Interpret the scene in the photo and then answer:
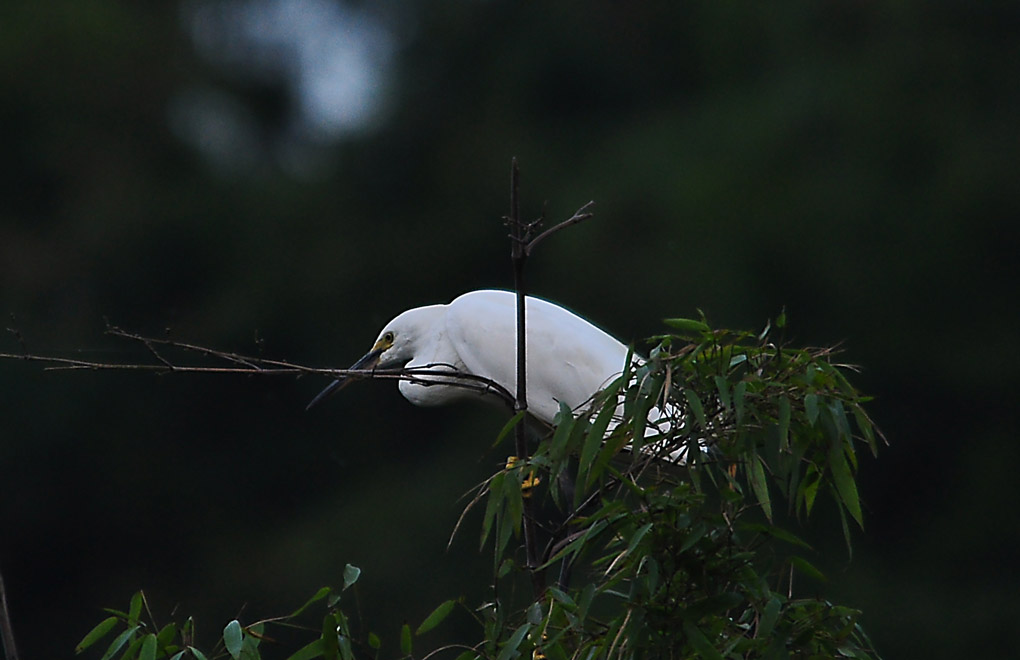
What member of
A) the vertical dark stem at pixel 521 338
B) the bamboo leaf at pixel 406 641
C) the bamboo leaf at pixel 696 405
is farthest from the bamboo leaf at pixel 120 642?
the bamboo leaf at pixel 696 405

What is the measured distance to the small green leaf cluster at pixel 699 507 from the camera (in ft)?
4.23

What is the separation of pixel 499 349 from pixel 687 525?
3.77 ft

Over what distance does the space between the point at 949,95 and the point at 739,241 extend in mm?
1513

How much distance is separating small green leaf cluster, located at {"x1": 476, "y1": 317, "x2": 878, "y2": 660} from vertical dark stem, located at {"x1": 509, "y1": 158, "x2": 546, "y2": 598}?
73mm

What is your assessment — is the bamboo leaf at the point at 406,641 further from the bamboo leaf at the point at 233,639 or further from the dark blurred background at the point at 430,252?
the dark blurred background at the point at 430,252

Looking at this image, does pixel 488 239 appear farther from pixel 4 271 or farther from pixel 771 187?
pixel 4 271

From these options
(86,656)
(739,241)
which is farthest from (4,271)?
(739,241)

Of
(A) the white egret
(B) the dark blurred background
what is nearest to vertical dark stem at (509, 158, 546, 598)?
(A) the white egret

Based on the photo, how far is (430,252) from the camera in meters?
8.45

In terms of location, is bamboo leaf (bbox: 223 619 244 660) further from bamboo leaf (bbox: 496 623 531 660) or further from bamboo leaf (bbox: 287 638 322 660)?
bamboo leaf (bbox: 496 623 531 660)

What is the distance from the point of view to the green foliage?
129 centimetres

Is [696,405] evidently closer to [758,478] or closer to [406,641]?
[758,478]

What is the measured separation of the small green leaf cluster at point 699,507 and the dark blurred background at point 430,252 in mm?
4985

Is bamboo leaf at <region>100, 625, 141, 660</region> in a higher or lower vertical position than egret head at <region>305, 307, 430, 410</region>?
lower
